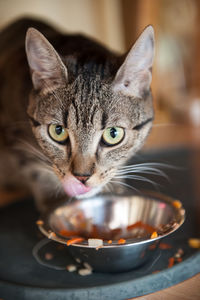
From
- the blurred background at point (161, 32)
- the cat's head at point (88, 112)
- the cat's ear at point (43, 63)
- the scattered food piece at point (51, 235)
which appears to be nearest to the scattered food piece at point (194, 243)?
the cat's head at point (88, 112)

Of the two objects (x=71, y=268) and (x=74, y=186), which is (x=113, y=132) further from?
(x=71, y=268)

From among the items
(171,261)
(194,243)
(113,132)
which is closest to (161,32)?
(113,132)

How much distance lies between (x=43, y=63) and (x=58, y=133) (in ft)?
0.79

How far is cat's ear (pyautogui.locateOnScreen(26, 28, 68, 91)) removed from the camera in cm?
108

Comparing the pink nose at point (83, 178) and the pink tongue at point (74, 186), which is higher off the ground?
the pink nose at point (83, 178)

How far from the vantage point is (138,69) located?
1128 millimetres

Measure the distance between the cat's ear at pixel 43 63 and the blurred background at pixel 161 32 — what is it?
1217 mm

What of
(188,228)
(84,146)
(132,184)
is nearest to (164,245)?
(188,228)

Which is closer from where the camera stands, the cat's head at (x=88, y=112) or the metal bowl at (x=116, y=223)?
the metal bowl at (x=116, y=223)

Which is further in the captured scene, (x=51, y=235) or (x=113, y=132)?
(x=113, y=132)

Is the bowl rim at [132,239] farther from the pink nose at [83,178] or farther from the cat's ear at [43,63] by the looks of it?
the cat's ear at [43,63]

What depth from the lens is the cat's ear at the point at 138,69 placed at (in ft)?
3.43

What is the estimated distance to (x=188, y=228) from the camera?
1.25 meters

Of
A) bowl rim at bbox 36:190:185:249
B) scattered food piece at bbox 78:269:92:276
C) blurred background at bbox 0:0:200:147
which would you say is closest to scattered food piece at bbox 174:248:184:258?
bowl rim at bbox 36:190:185:249
